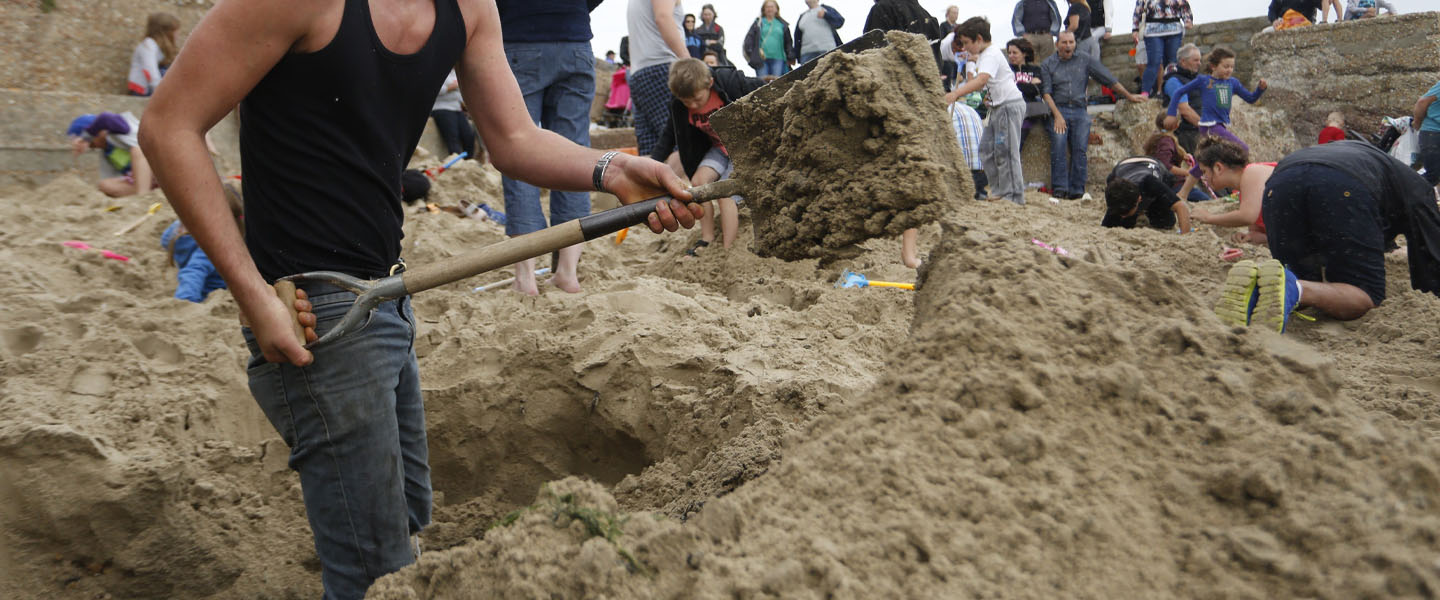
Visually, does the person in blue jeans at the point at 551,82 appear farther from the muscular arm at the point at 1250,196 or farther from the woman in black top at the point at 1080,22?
the woman in black top at the point at 1080,22

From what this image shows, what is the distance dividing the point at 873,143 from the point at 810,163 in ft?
0.64

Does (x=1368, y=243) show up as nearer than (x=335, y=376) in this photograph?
No

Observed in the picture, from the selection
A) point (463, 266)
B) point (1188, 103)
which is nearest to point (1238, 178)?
point (1188, 103)

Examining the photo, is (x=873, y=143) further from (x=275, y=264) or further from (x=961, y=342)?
(x=275, y=264)

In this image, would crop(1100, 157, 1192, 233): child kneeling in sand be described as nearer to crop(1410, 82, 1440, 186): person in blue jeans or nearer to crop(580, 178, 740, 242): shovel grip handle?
crop(1410, 82, 1440, 186): person in blue jeans

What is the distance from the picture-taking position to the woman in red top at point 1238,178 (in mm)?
5613

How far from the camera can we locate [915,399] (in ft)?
5.30

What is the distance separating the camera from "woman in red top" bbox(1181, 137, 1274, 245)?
5613 millimetres

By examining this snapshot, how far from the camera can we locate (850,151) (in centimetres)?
241

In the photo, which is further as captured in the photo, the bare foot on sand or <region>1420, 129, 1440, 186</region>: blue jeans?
<region>1420, 129, 1440, 186</region>: blue jeans

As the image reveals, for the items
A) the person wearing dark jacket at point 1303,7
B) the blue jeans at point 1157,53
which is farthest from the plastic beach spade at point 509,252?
the person wearing dark jacket at point 1303,7

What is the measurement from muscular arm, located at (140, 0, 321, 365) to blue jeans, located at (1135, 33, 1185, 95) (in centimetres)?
1114

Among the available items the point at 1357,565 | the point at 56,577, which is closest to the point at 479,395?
the point at 56,577

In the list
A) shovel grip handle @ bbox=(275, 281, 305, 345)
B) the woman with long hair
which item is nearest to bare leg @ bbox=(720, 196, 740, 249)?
shovel grip handle @ bbox=(275, 281, 305, 345)
